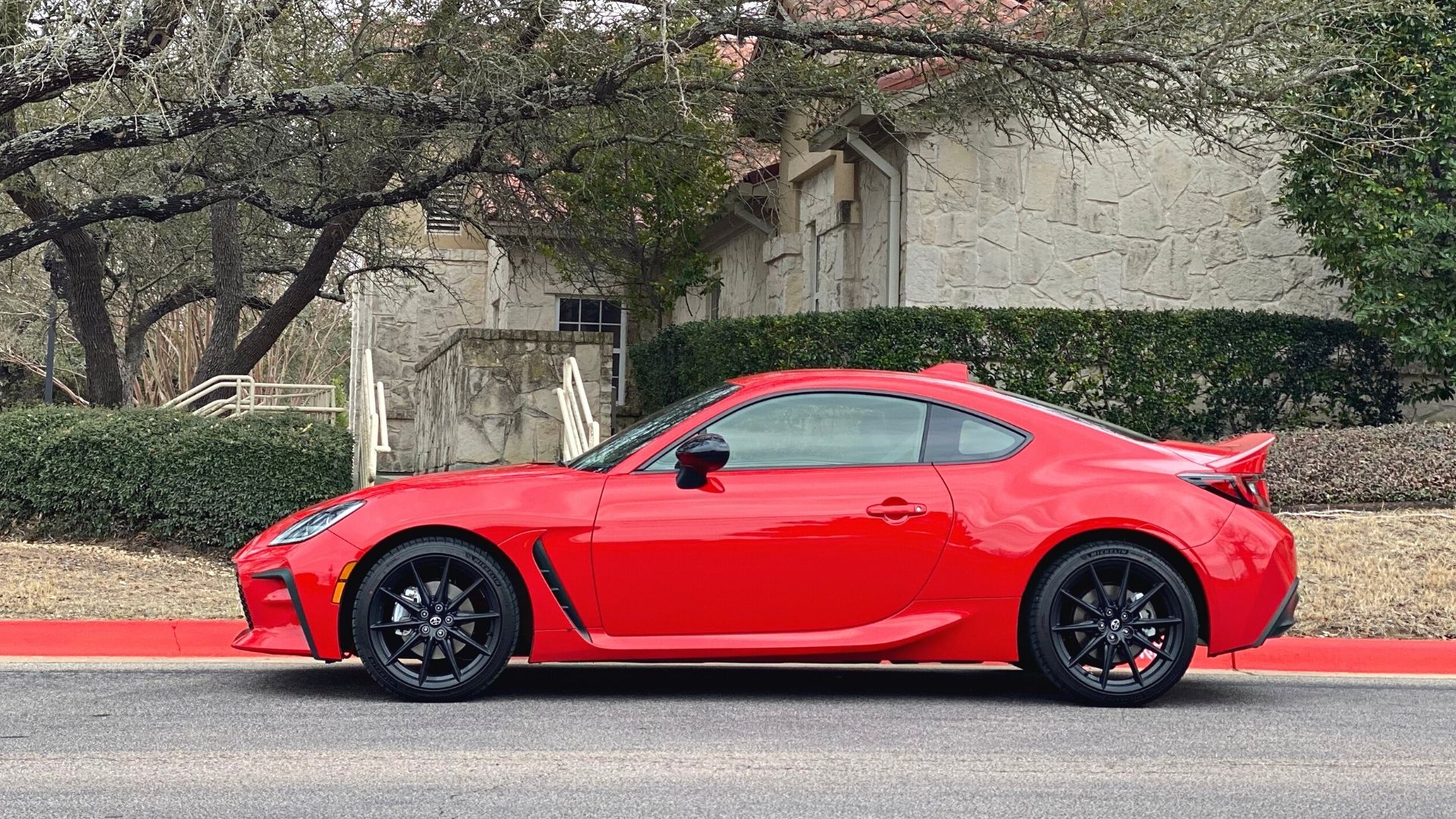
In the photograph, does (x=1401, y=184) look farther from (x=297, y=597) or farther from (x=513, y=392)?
(x=297, y=597)

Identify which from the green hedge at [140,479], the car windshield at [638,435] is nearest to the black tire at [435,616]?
the car windshield at [638,435]

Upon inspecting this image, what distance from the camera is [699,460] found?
20.9ft

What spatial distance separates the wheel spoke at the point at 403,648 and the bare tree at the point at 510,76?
4.22 m

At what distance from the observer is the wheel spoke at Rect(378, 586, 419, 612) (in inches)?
248

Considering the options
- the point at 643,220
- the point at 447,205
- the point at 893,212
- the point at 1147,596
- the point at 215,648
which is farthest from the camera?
the point at 643,220

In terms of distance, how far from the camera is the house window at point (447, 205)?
616 inches

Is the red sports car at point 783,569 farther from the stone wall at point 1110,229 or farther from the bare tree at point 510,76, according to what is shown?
the stone wall at point 1110,229

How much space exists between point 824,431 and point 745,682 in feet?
4.65

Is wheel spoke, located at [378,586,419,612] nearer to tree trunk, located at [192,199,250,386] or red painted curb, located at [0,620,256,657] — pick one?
red painted curb, located at [0,620,256,657]

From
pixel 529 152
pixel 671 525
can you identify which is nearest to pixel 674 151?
pixel 529 152

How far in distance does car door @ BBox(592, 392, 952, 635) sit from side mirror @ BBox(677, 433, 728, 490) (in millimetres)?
41

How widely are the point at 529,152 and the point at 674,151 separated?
139 centimetres

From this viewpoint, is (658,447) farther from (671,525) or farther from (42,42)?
(42,42)

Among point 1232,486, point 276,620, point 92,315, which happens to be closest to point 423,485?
point 276,620
